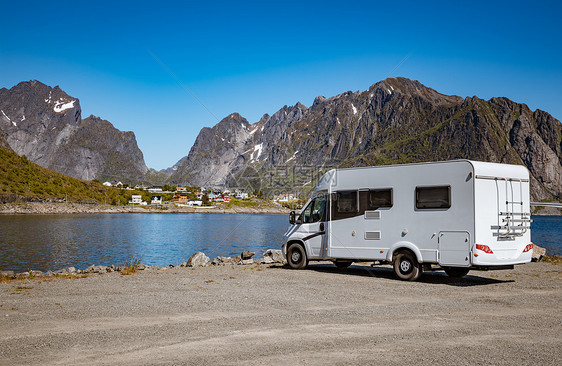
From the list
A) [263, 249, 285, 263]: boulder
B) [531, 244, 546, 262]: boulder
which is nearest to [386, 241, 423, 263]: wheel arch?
[263, 249, 285, 263]: boulder

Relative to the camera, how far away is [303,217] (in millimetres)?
19484

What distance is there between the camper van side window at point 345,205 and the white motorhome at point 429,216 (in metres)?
0.04

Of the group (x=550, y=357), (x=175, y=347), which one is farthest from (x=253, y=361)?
(x=550, y=357)

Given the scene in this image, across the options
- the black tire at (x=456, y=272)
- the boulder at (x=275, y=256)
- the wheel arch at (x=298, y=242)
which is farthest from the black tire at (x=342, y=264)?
the black tire at (x=456, y=272)

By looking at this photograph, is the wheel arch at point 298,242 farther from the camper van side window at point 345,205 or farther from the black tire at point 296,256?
the camper van side window at point 345,205

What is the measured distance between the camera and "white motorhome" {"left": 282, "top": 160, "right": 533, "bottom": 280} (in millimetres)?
14906

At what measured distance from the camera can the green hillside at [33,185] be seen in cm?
15412

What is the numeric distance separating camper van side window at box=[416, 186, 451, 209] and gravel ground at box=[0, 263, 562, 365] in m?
2.76

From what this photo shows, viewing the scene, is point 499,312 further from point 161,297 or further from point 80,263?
point 80,263

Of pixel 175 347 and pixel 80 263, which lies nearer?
pixel 175 347

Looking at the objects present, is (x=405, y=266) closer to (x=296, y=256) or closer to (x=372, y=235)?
(x=372, y=235)

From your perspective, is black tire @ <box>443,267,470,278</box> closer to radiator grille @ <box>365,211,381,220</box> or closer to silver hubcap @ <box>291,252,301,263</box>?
radiator grille @ <box>365,211,381,220</box>

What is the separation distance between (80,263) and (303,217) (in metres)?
23.5

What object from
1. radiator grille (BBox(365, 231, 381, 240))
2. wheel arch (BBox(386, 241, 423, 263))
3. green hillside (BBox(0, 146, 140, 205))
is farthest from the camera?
green hillside (BBox(0, 146, 140, 205))
